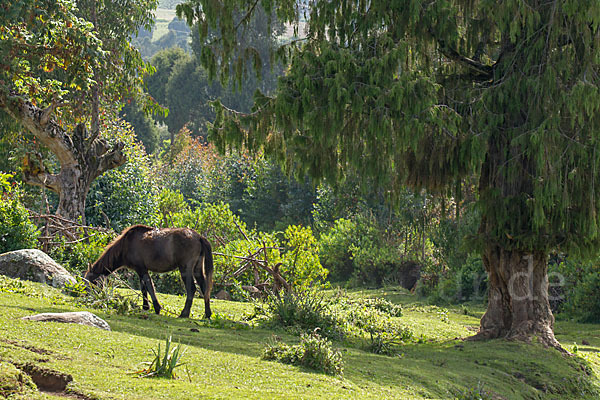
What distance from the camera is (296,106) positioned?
11016 millimetres

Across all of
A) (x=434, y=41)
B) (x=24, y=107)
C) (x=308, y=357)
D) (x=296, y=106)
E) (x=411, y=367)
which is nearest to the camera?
(x=308, y=357)

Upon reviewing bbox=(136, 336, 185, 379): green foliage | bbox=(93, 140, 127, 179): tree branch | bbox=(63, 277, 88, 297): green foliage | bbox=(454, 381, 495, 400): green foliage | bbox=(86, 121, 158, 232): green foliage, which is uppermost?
bbox=(93, 140, 127, 179): tree branch

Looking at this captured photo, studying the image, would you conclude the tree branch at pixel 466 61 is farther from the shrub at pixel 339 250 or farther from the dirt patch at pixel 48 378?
the shrub at pixel 339 250

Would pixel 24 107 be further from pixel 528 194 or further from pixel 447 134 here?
pixel 528 194

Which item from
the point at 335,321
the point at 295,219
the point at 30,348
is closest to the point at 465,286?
the point at 335,321

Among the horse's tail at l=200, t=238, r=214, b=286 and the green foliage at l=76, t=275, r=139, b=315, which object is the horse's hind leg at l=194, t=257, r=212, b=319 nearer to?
the horse's tail at l=200, t=238, r=214, b=286

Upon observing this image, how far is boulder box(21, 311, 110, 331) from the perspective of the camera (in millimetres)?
8054

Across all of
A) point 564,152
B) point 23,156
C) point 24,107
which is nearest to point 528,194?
point 564,152

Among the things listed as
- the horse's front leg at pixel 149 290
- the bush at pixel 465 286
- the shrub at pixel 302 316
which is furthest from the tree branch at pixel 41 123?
the bush at pixel 465 286

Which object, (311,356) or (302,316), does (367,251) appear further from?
(311,356)

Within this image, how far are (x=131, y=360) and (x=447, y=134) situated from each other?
716 cm

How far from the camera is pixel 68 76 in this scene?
1634 centimetres

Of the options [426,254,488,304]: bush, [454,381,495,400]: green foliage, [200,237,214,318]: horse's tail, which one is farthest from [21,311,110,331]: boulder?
[426,254,488,304]: bush

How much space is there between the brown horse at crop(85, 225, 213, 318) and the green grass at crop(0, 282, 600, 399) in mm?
700
